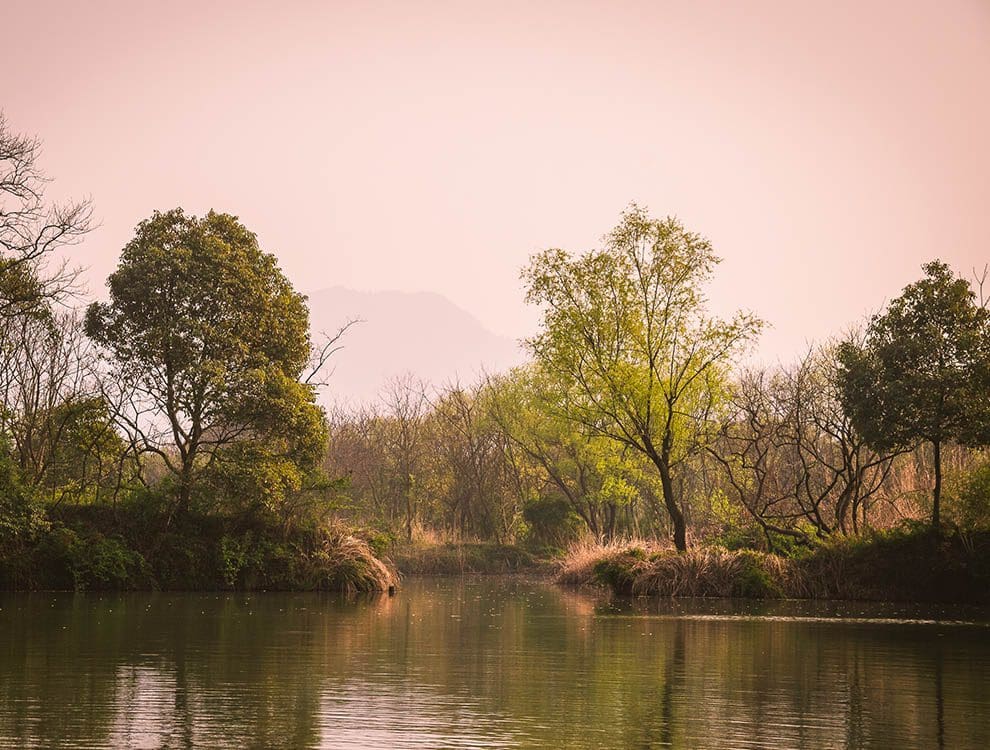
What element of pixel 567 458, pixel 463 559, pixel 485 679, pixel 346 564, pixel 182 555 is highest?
pixel 567 458

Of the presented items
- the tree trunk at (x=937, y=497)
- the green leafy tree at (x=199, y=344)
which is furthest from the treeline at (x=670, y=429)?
the green leafy tree at (x=199, y=344)

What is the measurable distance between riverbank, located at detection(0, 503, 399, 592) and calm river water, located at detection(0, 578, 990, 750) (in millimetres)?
6860

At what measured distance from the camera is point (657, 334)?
1602 inches

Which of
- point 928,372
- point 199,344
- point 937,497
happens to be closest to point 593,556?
point 937,497

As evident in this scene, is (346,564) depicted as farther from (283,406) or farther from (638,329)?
(638,329)

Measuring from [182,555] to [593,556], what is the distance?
13.7m

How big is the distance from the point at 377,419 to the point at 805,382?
2329cm

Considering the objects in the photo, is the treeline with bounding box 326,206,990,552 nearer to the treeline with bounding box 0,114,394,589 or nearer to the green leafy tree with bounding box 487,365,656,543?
the green leafy tree with bounding box 487,365,656,543

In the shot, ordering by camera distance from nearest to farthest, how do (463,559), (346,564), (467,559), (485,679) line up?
(485,679) → (346,564) → (463,559) → (467,559)

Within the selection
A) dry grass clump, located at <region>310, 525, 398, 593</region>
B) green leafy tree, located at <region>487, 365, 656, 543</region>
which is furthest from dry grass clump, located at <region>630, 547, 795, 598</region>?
green leafy tree, located at <region>487, 365, 656, 543</region>

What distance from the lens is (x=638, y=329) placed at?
134 feet

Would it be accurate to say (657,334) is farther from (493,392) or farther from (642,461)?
(493,392)

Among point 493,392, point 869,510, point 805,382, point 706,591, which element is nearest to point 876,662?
point 706,591

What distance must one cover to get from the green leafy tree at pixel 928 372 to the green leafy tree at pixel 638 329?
22.3ft
